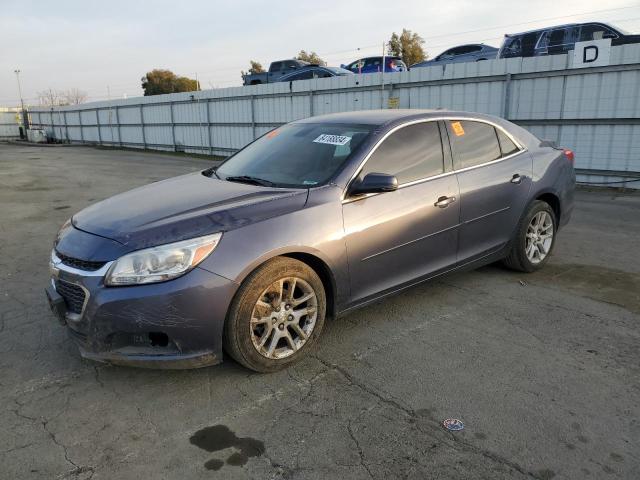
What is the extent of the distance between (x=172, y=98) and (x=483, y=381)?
78.7ft

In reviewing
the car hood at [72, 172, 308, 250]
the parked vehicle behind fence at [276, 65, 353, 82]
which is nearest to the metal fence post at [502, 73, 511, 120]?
the parked vehicle behind fence at [276, 65, 353, 82]

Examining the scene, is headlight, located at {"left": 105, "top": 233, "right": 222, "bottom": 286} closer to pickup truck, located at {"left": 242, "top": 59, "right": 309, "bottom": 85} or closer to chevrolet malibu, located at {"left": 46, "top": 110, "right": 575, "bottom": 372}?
chevrolet malibu, located at {"left": 46, "top": 110, "right": 575, "bottom": 372}

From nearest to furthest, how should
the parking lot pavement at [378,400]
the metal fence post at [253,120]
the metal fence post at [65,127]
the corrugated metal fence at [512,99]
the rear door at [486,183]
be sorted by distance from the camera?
the parking lot pavement at [378,400], the rear door at [486,183], the corrugated metal fence at [512,99], the metal fence post at [253,120], the metal fence post at [65,127]

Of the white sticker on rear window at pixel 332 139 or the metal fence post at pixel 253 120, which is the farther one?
the metal fence post at pixel 253 120

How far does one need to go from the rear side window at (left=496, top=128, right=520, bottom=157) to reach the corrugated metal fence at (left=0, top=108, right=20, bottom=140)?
5031cm

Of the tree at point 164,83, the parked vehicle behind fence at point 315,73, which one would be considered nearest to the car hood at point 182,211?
the parked vehicle behind fence at point 315,73

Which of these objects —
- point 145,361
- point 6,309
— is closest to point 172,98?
point 6,309

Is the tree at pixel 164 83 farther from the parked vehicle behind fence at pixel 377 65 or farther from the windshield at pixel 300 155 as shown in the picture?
the windshield at pixel 300 155

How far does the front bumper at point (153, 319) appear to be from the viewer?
2826mm

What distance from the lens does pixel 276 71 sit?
23812 millimetres

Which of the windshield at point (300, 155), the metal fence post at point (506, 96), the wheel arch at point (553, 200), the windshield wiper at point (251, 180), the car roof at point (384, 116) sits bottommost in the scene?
the wheel arch at point (553, 200)

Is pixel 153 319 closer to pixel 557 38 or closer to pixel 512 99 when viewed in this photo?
pixel 512 99

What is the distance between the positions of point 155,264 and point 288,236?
806mm

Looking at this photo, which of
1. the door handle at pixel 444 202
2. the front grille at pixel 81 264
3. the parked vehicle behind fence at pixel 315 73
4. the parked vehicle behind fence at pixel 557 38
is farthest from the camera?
the parked vehicle behind fence at pixel 315 73
